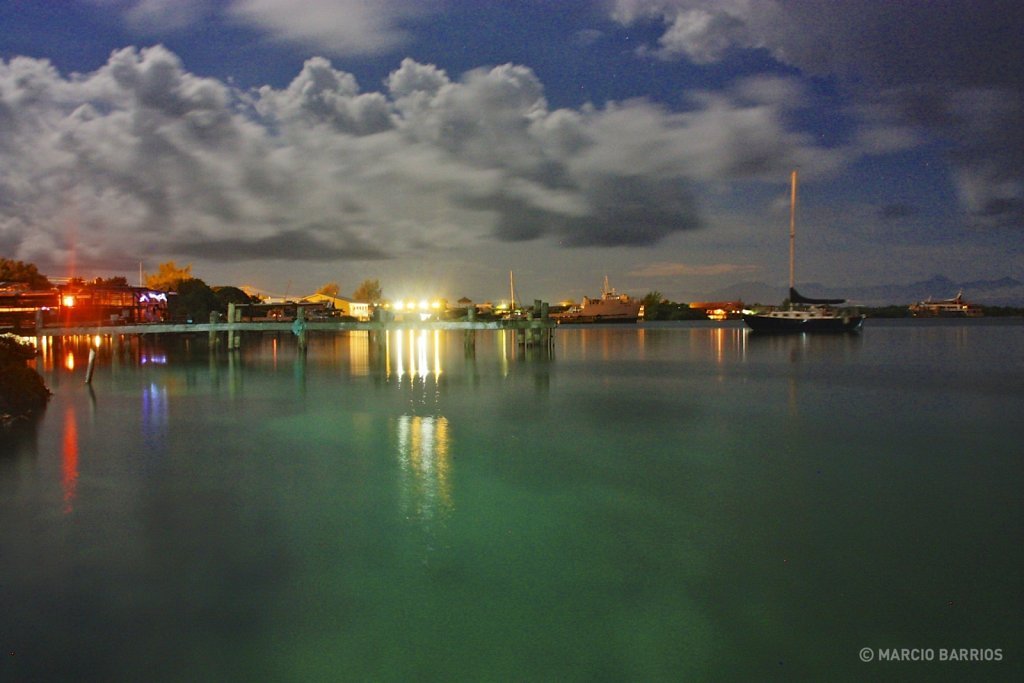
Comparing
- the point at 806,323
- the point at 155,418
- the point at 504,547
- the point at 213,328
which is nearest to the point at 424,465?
the point at 504,547

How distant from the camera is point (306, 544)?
24.1 ft

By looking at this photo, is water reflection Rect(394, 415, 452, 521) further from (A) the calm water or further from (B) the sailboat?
(B) the sailboat

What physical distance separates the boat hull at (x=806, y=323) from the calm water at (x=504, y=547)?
65.5 meters

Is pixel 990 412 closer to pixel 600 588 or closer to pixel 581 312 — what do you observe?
pixel 600 588

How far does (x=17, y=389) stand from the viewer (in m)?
16.1

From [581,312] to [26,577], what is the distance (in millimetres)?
146280

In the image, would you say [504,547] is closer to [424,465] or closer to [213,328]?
[424,465]

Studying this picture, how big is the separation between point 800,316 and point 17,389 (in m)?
76.1

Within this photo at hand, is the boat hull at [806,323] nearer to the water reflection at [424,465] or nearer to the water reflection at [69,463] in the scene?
the water reflection at [424,465]

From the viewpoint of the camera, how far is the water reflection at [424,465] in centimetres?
866

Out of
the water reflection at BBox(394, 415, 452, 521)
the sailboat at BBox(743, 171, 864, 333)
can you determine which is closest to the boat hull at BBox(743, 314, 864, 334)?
the sailboat at BBox(743, 171, 864, 333)

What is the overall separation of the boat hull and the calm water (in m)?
65.5

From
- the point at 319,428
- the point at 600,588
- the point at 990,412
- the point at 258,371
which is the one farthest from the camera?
the point at 258,371

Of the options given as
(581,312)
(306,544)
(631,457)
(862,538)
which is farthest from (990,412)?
(581,312)
